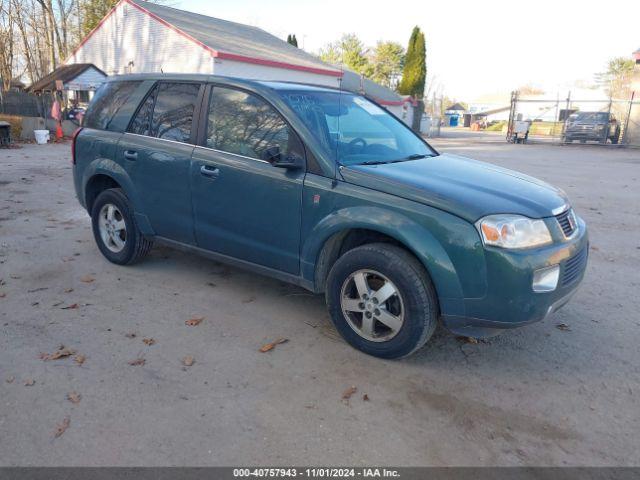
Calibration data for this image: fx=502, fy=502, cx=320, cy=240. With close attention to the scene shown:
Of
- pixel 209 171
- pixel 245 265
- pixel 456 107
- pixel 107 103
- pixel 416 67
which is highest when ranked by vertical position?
pixel 416 67

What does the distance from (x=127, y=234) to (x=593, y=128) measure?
1130 inches

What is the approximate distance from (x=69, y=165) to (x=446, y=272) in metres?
12.5

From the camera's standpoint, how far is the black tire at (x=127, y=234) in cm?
492

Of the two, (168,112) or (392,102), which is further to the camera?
(392,102)

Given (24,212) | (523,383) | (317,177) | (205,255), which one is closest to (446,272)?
(523,383)

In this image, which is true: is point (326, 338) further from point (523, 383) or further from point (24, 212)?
point (24, 212)

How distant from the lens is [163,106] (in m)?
4.66

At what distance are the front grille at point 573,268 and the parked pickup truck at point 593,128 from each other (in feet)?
91.2

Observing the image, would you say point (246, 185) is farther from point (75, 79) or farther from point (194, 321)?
point (75, 79)

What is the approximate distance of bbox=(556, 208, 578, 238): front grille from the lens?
344 centimetres

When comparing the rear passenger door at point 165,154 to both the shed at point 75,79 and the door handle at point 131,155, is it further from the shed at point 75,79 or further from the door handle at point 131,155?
the shed at point 75,79

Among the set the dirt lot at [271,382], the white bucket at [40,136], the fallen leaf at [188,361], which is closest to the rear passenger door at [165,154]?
the dirt lot at [271,382]

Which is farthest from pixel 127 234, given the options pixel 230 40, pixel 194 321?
pixel 230 40

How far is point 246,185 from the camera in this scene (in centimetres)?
397
